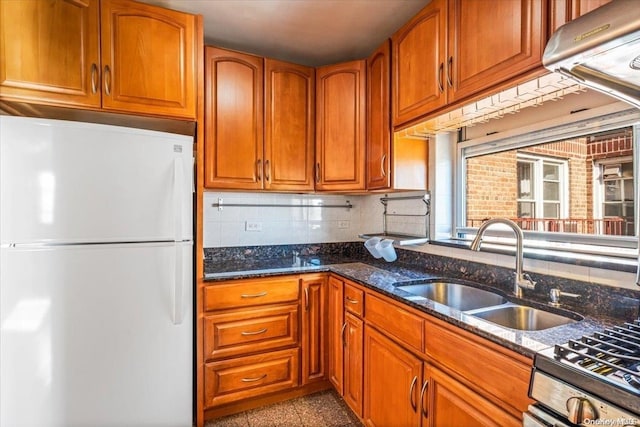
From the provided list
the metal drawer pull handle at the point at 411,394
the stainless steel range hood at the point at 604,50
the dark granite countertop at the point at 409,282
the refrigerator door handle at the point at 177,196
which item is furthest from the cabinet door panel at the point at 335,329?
the stainless steel range hood at the point at 604,50

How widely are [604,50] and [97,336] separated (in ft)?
7.13

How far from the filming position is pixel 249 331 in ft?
6.53

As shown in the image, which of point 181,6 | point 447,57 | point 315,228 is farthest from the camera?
point 315,228

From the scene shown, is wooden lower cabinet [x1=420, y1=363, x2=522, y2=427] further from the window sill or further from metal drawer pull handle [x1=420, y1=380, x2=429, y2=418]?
the window sill

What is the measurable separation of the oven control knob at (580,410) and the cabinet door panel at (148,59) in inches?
79.9

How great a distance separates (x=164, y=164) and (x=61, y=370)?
1.08 m

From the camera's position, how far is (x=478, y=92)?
143 cm

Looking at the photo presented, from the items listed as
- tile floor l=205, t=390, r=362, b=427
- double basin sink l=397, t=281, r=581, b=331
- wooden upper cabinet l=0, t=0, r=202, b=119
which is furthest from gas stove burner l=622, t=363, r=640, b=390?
wooden upper cabinet l=0, t=0, r=202, b=119

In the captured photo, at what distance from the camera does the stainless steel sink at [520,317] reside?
1.32m

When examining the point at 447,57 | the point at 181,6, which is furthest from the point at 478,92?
the point at 181,6

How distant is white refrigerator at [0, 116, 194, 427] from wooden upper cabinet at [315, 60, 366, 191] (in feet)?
3.31

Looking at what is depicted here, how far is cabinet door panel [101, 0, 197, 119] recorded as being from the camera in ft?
5.57

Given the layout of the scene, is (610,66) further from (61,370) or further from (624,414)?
(61,370)

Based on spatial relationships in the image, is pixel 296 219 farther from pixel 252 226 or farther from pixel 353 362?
pixel 353 362
